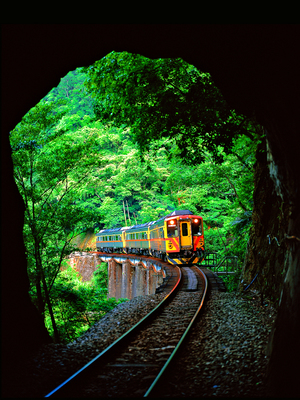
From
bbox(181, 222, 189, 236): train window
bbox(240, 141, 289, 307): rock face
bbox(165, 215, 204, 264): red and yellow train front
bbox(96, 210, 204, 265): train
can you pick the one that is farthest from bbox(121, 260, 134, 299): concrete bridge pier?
bbox(240, 141, 289, 307): rock face

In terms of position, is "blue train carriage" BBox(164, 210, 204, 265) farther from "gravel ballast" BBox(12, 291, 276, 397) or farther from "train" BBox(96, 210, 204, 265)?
"gravel ballast" BBox(12, 291, 276, 397)

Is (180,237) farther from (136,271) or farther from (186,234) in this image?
(136,271)

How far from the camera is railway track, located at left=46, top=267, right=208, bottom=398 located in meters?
4.35

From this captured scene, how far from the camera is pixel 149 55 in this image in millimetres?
5887

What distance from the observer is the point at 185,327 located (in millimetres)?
7199

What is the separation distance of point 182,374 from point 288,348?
1.77 metres

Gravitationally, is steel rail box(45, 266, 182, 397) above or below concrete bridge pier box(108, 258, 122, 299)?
above

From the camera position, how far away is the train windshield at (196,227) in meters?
18.3

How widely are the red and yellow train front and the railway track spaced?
28.8ft

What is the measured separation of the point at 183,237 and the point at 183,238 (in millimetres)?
57

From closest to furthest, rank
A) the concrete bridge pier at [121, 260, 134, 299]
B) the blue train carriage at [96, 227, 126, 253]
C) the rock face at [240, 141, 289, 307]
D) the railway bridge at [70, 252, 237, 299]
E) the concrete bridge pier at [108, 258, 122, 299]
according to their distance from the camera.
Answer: the rock face at [240, 141, 289, 307] < the railway bridge at [70, 252, 237, 299] < the concrete bridge pier at [121, 260, 134, 299] < the concrete bridge pier at [108, 258, 122, 299] < the blue train carriage at [96, 227, 126, 253]

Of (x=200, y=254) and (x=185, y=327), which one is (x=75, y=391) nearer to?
(x=185, y=327)

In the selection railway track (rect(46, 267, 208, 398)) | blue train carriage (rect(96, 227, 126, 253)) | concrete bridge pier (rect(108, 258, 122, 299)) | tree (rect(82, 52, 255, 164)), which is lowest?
concrete bridge pier (rect(108, 258, 122, 299))

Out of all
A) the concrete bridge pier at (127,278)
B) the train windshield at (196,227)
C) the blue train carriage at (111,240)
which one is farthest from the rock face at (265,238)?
the blue train carriage at (111,240)
